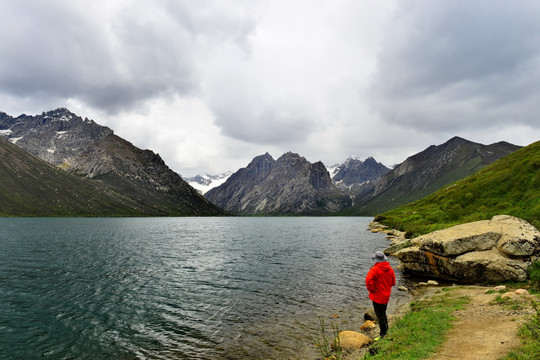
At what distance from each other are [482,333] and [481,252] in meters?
21.7

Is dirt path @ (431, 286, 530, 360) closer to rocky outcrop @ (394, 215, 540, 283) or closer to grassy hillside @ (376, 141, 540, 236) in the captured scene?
rocky outcrop @ (394, 215, 540, 283)

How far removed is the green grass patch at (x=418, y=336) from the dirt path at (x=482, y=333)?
0.46m

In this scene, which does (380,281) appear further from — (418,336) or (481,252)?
(481,252)

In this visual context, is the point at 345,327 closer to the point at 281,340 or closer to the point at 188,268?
the point at 281,340

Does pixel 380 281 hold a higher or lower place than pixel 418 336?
higher

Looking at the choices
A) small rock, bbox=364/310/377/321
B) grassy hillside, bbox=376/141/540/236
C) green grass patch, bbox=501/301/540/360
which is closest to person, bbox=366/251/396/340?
small rock, bbox=364/310/377/321

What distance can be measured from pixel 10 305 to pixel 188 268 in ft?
79.3

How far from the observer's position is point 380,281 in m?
18.0

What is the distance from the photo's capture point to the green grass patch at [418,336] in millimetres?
13438

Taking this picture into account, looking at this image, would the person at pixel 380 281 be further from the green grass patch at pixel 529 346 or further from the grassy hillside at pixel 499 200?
the grassy hillside at pixel 499 200

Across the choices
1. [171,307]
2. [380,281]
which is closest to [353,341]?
[380,281]

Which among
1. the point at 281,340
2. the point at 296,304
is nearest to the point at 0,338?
the point at 281,340

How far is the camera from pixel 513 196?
57.2m

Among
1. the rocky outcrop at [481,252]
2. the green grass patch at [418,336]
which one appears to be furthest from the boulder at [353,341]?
the rocky outcrop at [481,252]
